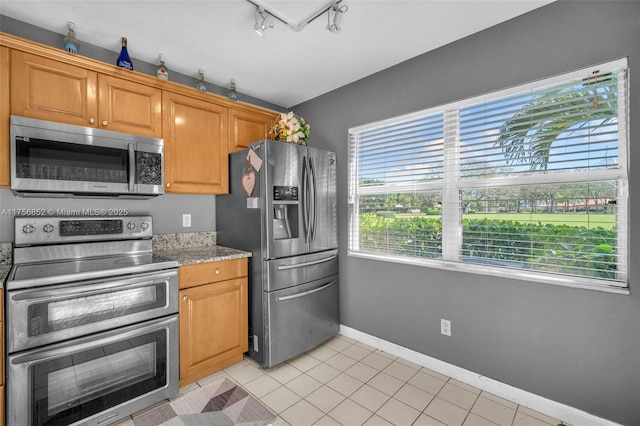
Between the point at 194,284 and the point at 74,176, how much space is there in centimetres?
105

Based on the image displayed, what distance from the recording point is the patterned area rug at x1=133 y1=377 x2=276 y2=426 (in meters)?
1.76

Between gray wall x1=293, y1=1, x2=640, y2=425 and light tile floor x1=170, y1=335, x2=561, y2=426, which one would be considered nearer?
gray wall x1=293, y1=1, x2=640, y2=425

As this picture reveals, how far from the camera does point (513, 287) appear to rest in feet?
6.28

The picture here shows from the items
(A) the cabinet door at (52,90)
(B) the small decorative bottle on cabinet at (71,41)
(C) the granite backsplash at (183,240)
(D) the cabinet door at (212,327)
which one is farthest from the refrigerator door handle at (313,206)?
(B) the small decorative bottle on cabinet at (71,41)

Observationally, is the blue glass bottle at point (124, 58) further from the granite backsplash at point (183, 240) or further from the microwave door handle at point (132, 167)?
the granite backsplash at point (183, 240)

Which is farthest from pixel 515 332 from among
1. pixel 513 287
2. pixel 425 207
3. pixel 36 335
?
pixel 36 335

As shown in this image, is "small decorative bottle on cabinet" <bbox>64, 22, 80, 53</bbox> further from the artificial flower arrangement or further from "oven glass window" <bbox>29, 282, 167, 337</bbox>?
"oven glass window" <bbox>29, 282, 167, 337</bbox>

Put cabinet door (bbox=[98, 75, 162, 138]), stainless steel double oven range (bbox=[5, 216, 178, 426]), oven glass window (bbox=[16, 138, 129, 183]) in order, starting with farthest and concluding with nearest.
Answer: cabinet door (bbox=[98, 75, 162, 138]) < oven glass window (bbox=[16, 138, 129, 183]) < stainless steel double oven range (bbox=[5, 216, 178, 426])

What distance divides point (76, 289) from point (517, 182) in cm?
275

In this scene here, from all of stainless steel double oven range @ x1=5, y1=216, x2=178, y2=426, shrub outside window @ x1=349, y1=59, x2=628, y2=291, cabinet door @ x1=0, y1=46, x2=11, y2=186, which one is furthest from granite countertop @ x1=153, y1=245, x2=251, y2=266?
shrub outside window @ x1=349, y1=59, x2=628, y2=291

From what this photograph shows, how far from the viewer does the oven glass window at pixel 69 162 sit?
1726 millimetres

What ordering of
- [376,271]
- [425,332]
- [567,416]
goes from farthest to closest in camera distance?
1. [376,271]
2. [425,332]
3. [567,416]

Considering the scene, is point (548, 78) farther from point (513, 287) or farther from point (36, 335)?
point (36, 335)

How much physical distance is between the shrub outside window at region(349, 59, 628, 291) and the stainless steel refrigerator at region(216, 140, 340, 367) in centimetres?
56
